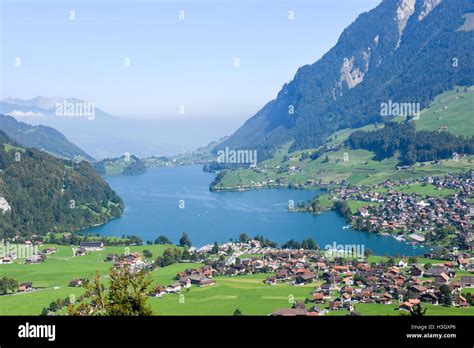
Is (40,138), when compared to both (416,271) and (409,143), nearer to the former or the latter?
(409,143)

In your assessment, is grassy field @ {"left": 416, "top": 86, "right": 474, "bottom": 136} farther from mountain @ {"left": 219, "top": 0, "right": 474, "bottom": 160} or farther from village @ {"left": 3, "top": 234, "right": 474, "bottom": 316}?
village @ {"left": 3, "top": 234, "right": 474, "bottom": 316}

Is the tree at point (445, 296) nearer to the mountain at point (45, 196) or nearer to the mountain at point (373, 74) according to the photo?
the mountain at point (45, 196)

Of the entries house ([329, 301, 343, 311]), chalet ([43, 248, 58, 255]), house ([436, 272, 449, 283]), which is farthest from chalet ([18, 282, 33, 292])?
house ([436, 272, 449, 283])

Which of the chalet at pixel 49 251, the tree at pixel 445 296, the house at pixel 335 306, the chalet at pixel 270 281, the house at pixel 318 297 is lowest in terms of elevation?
the chalet at pixel 49 251

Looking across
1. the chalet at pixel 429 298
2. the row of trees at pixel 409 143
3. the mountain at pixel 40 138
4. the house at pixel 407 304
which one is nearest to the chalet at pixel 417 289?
the chalet at pixel 429 298

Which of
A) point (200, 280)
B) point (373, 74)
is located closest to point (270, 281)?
point (200, 280)
